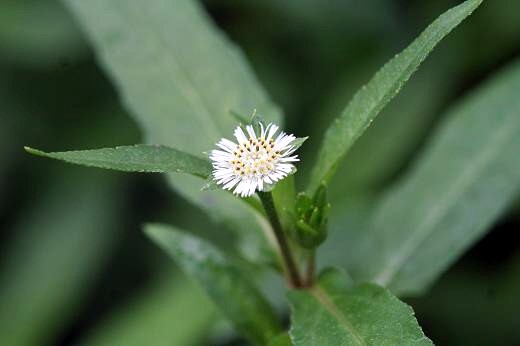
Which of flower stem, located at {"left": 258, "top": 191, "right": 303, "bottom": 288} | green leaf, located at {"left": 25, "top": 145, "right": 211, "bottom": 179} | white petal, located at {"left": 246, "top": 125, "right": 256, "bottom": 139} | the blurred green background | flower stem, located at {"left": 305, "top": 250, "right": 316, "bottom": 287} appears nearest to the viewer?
green leaf, located at {"left": 25, "top": 145, "right": 211, "bottom": 179}

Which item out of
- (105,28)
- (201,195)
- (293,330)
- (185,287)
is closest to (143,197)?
(185,287)

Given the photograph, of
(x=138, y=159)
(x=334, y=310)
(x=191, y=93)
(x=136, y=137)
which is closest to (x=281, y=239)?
(x=334, y=310)

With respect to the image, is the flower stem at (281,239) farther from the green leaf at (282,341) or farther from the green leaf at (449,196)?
the green leaf at (449,196)

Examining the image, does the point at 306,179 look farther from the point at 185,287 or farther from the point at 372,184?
the point at 185,287

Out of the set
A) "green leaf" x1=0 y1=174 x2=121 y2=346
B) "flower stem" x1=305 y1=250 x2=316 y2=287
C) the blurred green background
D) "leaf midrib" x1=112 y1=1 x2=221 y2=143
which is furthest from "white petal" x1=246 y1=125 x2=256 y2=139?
"green leaf" x1=0 y1=174 x2=121 y2=346

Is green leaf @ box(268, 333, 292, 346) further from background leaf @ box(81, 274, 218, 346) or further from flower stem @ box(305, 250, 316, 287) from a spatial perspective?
background leaf @ box(81, 274, 218, 346)

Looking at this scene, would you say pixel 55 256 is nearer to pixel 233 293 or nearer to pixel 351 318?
pixel 233 293

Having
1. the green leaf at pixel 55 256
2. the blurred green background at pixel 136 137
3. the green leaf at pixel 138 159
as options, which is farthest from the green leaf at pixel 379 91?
the green leaf at pixel 55 256
